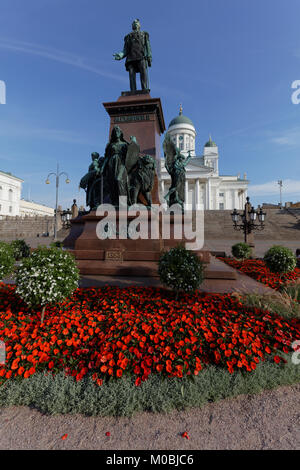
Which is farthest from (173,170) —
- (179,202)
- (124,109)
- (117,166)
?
(124,109)

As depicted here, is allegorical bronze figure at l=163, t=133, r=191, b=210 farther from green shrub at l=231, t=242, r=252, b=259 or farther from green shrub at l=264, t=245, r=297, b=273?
green shrub at l=231, t=242, r=252, b=259

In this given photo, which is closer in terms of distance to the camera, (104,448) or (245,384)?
(104,448)

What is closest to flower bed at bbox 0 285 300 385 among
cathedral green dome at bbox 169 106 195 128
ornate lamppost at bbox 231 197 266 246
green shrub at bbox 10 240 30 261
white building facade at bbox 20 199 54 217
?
green shrub at bbox 10 240 30 261

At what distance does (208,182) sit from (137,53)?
60.1m

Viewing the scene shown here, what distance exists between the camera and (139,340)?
311 cm

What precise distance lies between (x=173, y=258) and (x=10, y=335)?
3.05 meters

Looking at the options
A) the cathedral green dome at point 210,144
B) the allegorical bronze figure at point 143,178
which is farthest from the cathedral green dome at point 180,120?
the allegorical bronze figure at point 143,178

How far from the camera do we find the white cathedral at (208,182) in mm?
67812

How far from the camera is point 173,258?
481cm

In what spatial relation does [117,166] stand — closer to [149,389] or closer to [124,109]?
[124,109]

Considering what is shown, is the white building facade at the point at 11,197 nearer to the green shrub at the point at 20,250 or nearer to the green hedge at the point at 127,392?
the green shrub at the point at 20,250

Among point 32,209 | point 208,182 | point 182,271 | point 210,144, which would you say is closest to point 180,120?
point 210,144
